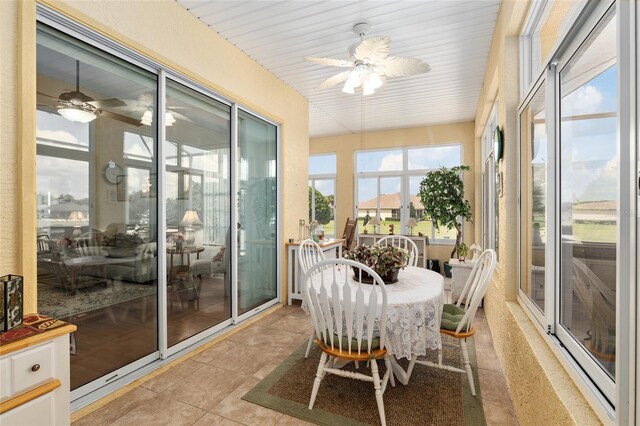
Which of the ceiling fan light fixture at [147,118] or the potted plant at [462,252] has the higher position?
the ceiling fan light fixture at [147,118]

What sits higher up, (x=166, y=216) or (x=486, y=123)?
(x=486, y=123)

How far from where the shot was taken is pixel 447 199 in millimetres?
5617

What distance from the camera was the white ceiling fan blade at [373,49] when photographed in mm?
2223

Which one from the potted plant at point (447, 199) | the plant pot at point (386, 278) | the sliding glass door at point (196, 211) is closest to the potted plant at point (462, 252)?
the potted plant at point (447, 199)

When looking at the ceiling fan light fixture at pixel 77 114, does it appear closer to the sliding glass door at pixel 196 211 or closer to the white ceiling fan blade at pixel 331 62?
the sliding glass door at pixel 196 211

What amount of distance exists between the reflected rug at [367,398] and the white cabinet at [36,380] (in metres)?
1.10

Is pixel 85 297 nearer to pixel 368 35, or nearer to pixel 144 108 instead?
pixel 144 108

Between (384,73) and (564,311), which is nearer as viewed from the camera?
(564,311)

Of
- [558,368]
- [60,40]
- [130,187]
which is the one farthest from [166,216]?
[558,368]

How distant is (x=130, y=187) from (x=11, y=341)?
51.8 inches

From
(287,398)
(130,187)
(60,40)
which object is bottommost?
(287,398)

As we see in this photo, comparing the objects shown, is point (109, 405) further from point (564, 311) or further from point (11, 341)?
point (564, 311)

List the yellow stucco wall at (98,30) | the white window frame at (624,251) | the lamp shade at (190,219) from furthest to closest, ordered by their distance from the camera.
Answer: the lamp shade at (190,219) < the yellow stucco wall at (98,30) < the white window frame at (624,251)

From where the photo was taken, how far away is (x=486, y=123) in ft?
15.1
